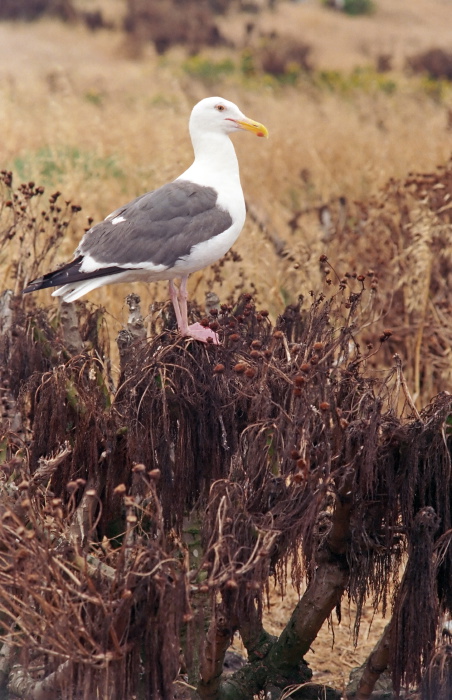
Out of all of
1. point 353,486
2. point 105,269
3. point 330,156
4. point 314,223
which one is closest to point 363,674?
point 353,486

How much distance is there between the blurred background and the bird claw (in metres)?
0.59

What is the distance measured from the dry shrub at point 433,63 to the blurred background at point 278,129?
0.16 feet

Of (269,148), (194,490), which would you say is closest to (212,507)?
(194,490)

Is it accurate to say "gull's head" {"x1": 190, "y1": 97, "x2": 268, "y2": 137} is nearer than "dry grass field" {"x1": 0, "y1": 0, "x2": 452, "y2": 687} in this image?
Yes

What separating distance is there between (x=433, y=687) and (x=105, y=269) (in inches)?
86.4

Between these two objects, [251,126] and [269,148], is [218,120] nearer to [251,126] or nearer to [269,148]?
[251,126]

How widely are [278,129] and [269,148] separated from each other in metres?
1.05

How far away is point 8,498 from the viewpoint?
272cm

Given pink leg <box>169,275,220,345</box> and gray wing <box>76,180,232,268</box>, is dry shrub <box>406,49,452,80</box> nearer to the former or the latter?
gray wing <box>76,180,232,268</box>

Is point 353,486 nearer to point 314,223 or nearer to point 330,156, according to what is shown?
point 314,223

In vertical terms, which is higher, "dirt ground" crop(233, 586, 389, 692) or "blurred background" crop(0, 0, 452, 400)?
"blurred background" crop(0, 0, 452, 400)

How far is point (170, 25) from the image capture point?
27.4 meters

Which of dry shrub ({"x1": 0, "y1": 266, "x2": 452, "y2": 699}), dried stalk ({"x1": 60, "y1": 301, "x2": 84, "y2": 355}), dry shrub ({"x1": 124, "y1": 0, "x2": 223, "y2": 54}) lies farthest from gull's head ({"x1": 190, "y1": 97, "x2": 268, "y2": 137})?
dry shrub ({"x1": 124, "y1": 0, "x2": 223, "y2": 54})

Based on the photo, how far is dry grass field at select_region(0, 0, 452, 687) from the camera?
20.8 feet
